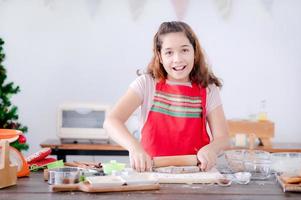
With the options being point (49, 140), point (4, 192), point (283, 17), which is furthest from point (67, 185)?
point (283, 17)

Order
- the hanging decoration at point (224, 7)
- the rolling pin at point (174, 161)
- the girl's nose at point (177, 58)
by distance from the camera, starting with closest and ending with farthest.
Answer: the rolling pin at point (174, 161) < the girl's nose at point (177, 58) < the hanging decoration at point (224, 7)

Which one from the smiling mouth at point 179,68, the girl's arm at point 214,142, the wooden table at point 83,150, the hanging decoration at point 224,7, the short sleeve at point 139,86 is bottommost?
the wooden table at point 83,150

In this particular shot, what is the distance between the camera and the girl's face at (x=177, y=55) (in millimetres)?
2205

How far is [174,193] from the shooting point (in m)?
1.67

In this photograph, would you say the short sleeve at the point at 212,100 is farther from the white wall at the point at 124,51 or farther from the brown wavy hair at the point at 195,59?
the white wall at the point at 124,51

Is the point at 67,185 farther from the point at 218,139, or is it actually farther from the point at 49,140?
the point at 49,140

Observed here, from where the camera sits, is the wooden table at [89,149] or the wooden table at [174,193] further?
the wooden table at [89,149]

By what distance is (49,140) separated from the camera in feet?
13.1

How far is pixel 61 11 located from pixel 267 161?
2.59 m

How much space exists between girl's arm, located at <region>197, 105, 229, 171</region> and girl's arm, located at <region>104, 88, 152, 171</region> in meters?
0.22

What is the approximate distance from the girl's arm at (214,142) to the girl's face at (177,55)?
0.77 feet

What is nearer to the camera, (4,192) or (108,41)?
(4,192)

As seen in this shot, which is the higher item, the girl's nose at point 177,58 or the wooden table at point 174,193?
the girl's nose at point 177,58

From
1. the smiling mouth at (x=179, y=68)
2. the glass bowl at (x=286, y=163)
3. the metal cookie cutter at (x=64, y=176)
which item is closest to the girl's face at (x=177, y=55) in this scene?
the smiling mouth at (x=179, y=68)
